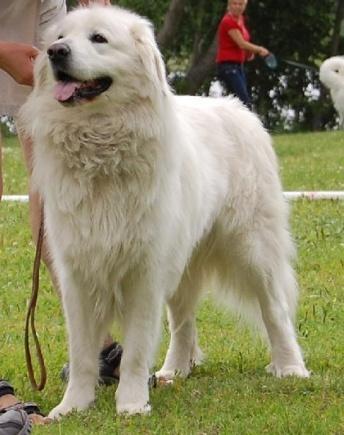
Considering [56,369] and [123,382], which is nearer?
[123,382]

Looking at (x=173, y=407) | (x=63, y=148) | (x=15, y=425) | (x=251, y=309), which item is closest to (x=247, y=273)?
(x=251, y=309)

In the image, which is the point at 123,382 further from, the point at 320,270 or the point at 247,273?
the point at 320,270

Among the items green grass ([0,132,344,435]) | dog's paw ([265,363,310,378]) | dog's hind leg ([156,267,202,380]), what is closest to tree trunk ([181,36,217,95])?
green grass ([0,132,344,435])

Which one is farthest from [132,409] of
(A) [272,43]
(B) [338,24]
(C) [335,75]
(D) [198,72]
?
(A) [272,43]

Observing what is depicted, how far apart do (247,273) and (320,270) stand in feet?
7.11

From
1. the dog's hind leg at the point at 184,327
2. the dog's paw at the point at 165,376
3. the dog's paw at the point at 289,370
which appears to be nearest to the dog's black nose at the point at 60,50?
the dog's hind leg at the point at 184,327

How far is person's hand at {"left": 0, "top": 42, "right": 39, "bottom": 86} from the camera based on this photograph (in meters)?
4.42

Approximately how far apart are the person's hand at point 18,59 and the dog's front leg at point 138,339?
3.21ft

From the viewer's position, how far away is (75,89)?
14.0ft

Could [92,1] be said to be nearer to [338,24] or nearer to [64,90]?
[64,90]

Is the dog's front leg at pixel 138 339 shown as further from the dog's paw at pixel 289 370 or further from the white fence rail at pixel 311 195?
the white fence rail at pixel 311 195

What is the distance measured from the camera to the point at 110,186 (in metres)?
4.38

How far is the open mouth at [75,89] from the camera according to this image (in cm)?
425

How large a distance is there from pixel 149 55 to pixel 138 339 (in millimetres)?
1170
